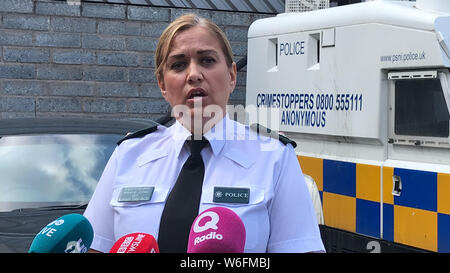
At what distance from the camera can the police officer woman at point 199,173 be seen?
1.88 metres

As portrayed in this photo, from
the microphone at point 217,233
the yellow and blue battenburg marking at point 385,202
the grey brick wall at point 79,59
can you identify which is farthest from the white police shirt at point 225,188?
the grey brick wall at point 79,59

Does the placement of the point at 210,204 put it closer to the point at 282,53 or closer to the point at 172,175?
the point at 172,175

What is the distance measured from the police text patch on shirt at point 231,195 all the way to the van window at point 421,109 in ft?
9.13

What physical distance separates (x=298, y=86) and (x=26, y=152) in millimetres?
2083

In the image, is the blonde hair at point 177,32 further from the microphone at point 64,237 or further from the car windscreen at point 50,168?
the car windscreen at point 50,168

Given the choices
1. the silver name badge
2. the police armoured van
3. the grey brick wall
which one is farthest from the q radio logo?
the grey brick wall

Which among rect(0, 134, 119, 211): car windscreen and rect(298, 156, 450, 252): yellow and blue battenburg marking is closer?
rect(0, 134, 119, 211): car windscreen

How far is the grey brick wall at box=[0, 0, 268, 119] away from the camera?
795cm

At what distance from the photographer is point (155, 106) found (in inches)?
335

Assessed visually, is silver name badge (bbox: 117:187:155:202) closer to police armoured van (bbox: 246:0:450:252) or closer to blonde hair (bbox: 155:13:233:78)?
blonde hair (bbox: 155:13:233:78)

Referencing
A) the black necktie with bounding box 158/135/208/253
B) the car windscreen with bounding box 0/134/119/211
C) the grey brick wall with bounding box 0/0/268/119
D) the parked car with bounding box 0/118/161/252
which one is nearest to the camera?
the black necktie with bounding box 158/135/208/253

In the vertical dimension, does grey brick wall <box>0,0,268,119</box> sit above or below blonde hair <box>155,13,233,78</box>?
above

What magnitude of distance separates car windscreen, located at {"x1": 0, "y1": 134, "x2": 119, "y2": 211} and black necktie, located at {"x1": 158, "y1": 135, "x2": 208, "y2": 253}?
206cm
